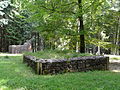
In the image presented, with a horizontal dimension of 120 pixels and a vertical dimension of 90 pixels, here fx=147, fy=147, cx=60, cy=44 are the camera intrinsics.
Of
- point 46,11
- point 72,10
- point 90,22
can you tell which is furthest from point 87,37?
point 46,11

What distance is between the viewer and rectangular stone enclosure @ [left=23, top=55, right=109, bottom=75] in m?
6.49

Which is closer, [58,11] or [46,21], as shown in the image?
[58,11]

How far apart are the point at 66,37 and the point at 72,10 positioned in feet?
5.92

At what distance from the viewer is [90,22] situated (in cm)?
903

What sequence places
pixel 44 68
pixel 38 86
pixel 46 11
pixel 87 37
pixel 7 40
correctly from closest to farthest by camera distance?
pixel 38 86 → pixel 44 68 → pixel 46 11 → pixel 87 37 → pixel 7 40

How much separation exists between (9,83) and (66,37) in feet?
18.8

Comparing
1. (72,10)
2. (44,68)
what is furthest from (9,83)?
(72,10)

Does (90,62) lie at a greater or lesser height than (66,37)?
lesser

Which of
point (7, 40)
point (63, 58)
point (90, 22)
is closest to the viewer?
point (63, 58)

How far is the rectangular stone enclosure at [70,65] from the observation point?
6.49 metres

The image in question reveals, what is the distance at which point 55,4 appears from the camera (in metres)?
8.74

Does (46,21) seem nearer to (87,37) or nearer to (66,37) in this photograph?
(66,37)

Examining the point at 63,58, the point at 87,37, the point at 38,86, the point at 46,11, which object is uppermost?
the point at 46,11

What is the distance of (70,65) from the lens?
7.00 metres
